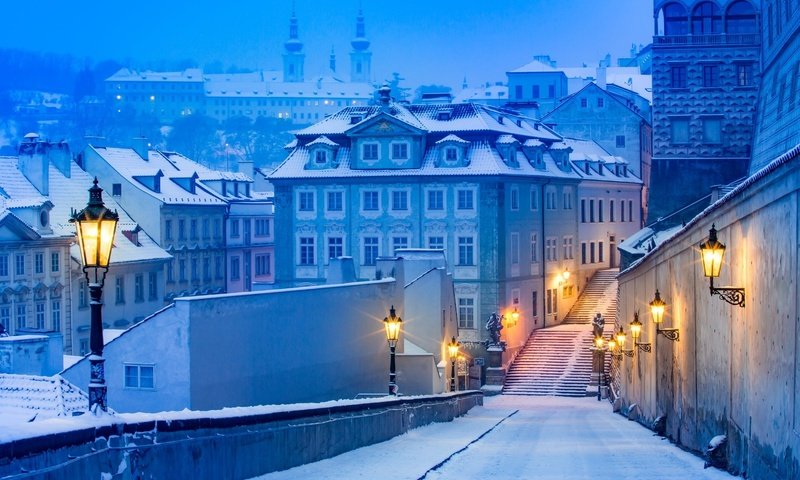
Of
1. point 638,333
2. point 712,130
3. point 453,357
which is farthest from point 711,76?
point 638,333

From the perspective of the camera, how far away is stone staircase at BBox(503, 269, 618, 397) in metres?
53.5

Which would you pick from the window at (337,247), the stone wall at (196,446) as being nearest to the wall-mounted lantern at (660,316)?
the stone wall at (196,446)

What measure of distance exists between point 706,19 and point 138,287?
2871 centimetres

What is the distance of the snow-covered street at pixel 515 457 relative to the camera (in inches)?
554

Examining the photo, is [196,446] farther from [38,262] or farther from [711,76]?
[711,76]

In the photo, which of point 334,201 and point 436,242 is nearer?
point 436,242

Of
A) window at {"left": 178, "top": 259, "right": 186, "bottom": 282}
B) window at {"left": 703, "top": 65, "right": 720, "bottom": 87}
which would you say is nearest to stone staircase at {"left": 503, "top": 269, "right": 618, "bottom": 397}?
window at {"left": 703, "top": 65, "right": 720, "bottom": 87}

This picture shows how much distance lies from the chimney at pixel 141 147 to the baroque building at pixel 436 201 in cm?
820

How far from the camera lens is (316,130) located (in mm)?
61406

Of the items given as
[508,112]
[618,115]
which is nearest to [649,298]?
[508,112]

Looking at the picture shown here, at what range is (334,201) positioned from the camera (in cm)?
6075

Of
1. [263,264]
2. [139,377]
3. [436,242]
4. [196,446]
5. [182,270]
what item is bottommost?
[139,377]

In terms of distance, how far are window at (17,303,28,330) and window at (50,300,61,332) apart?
149 cm

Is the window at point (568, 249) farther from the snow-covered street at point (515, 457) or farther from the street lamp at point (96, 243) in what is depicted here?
the street lamp at point (96, 243)
